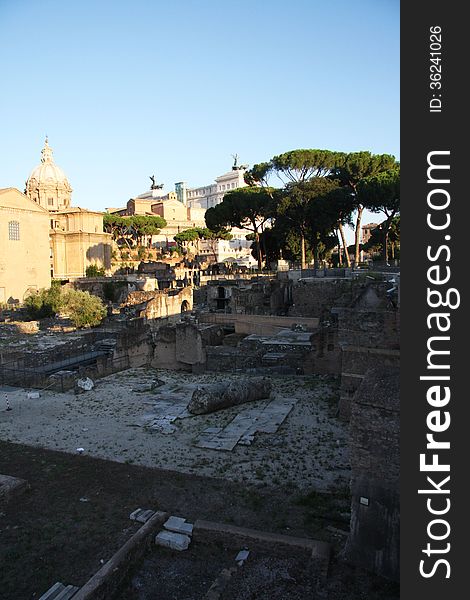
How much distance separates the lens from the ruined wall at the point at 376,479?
510 cm

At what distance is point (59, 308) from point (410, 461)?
3076 cm

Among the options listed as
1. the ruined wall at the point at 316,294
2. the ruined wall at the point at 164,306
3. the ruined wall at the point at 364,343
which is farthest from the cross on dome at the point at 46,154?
the ruined wall at the point at 364,343

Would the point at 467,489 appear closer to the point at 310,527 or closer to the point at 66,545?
the point at 310,527

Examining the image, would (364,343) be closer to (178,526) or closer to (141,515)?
(178,526)

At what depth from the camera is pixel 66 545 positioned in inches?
232

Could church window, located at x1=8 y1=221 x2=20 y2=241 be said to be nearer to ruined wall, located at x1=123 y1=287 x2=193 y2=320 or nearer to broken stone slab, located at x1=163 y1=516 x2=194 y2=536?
ruined wall, located at x1=123 y1=287 x2=193 y2=320

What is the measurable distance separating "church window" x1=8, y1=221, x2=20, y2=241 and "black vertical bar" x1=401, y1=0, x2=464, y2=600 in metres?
43.6

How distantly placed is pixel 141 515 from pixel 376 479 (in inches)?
129

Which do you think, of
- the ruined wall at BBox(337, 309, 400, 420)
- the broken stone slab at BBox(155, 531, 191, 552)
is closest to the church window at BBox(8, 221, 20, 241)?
the ruined wall at BBox(337, 309, 400, 420)

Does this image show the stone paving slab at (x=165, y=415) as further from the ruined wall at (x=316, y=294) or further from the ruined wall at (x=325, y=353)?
the ruined wall at (x=316, y=294)

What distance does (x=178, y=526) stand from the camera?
6121 mm

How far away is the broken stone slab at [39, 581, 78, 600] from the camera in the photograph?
4.88 m

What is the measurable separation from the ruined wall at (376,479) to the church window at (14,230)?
140 ft

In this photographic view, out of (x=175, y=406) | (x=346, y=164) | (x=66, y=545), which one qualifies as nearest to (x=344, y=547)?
(x=66, y=545)
